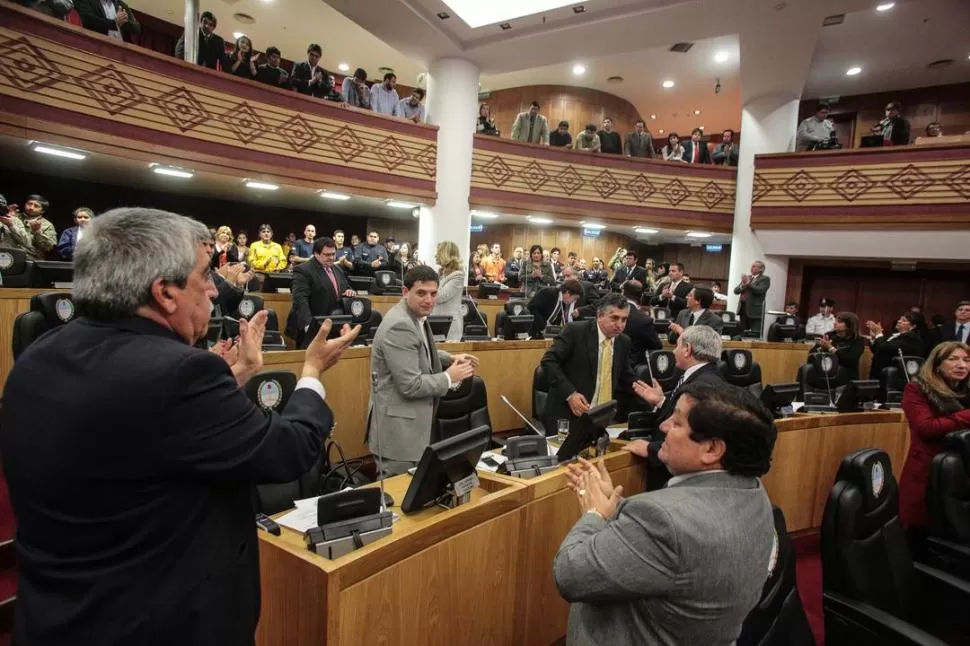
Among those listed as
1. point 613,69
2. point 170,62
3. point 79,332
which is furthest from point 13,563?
point 613,69

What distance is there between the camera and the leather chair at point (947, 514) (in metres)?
2.27

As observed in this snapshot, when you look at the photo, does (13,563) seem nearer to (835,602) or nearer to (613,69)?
(835,602)

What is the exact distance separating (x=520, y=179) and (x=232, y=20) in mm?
6336

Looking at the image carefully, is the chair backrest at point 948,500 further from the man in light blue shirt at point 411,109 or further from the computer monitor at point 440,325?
the man in light blue shirt at point 411,109

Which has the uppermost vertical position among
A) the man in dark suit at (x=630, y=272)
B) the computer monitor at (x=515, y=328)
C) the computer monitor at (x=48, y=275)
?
the man in dark suit at (x=630, y=272)

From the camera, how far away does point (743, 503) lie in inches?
46.9

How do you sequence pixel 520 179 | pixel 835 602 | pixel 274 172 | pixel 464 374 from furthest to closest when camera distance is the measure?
Answer: 1. pixel 520 179
2. pixel 274 172
3. pixel 464 374
4. pixel 835 602

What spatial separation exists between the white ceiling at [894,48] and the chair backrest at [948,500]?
29.5ft

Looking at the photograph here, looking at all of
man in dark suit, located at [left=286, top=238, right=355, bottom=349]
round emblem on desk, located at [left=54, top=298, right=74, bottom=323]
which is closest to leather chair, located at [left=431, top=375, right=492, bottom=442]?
man in dark suit, located at [left=286, top=238, right=355, bottom=349]

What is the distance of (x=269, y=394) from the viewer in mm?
2205

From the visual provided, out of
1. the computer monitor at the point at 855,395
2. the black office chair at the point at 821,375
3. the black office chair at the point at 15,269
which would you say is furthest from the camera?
the black office chair at the point at 821,375

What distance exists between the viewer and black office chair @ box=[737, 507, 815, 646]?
163 centimetres

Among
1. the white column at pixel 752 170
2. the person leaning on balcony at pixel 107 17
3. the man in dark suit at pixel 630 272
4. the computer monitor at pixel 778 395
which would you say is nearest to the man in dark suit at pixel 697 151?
the white column at pixel 752 170

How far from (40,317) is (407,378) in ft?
8.38
